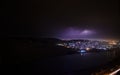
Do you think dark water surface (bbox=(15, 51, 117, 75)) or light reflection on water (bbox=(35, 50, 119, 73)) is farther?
light reflection on water (bbox=(35, 50, 119, 73))

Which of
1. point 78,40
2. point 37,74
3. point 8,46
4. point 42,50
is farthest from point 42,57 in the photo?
point 78,40

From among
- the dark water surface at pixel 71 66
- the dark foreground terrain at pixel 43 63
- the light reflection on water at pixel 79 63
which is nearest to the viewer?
the dark water surface at pixel 71 66

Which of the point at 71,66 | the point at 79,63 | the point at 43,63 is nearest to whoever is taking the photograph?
the point at 71,66

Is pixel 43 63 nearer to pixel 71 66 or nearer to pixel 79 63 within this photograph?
pixel 71 66

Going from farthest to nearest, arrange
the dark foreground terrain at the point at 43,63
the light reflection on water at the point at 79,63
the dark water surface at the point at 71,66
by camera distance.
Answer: the light reflection on water at the point at 79,63 < the dark foreground terrain at the point at 43,63 < the dark water surface at the point at 71,66

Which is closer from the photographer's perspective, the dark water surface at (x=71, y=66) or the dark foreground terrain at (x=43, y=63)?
the dark water surface at (x=71, y=66)

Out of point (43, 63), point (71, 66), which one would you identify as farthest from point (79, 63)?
point (43, 63)

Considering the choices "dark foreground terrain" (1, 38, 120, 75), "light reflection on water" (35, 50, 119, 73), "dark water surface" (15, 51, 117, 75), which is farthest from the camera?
"light reflection on water" (35, 50, 119, 73)

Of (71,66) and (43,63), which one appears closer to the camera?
(71,66)

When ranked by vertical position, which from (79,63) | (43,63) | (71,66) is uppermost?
(79,63)

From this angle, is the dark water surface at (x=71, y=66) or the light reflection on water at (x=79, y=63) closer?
the dark water surface at (x=71, y=66)

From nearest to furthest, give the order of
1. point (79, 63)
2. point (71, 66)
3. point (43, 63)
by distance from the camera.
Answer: point (71, 66)
point (79, 63)
point (43, 63)

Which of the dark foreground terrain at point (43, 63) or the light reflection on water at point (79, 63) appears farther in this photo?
the light reflection on water at point (79, 63)
